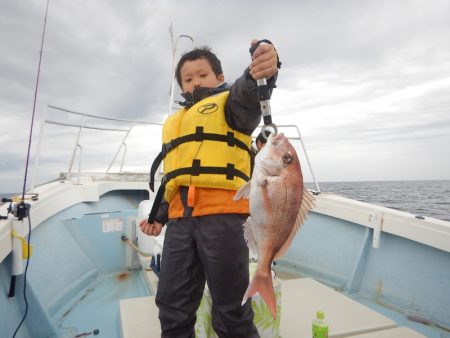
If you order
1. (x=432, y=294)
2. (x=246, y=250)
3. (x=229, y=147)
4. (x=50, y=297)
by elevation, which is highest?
(x=229, y=147)

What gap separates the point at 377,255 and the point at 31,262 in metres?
3.76

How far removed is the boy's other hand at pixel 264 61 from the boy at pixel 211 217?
0.15 m

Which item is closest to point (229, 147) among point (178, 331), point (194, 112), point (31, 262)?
point (194, 112)

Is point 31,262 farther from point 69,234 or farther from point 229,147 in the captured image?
point 229,147

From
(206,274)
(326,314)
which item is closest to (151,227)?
(206,274)

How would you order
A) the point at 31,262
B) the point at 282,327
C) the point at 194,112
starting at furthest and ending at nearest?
the point at 31,262 < the point at 282,327 < the point at 194,112

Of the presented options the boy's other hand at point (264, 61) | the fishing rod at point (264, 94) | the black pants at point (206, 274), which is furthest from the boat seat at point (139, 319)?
the boy's other hand at point (264, 61)

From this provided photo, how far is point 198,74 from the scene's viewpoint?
207 cm

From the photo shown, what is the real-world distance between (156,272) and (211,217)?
1.87m

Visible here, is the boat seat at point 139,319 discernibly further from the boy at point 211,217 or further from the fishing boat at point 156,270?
the boy at point 211,217

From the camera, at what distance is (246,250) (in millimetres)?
1734

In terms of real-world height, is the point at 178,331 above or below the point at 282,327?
above

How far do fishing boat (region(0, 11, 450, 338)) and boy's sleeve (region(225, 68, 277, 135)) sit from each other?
3.78ft

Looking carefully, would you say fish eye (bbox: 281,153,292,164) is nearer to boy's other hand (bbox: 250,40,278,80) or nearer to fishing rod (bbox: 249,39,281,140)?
fishing rod (bbox: 249,39,281,140)
